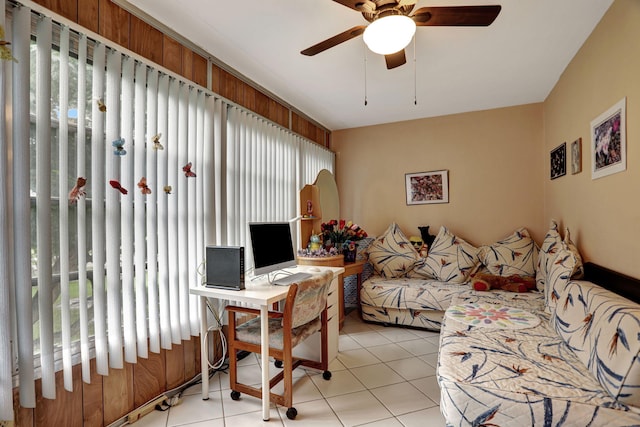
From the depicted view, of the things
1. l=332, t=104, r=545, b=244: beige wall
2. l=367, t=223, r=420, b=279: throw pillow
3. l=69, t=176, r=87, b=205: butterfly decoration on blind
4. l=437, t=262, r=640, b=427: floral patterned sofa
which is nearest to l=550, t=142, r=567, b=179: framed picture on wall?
l=332, t=104, r=545, b=244: beige wall

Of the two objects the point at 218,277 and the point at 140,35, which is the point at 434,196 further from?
the point at 140,35

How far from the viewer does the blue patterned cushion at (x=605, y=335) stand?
1294 mm

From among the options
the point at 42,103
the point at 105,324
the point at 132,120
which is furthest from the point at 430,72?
the point at 105,324

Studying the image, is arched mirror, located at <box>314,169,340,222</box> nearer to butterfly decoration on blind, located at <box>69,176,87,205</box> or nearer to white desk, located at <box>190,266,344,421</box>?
white desk, located at <box>190,266,344,421</box>

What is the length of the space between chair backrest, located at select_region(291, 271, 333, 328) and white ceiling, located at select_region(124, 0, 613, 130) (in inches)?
67.8

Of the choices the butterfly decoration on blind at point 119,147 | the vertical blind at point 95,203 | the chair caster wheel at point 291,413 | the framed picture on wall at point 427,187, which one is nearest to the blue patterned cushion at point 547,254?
the framed picture on wall at point 427,187

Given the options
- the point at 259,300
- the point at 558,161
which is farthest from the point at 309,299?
the point at 558,161

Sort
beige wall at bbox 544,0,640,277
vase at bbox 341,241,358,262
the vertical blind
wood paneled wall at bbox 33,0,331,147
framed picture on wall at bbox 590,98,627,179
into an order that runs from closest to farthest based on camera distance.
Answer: the vertical blind < wood paneled wall at bbox 33,0,331,147 < beige wall at bbox 544,0,640,277 < framed picture on wall at bbox 590,98,627,179 < vase at bbox 341,241,358,262

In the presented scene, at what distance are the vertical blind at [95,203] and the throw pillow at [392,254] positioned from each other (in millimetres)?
2133

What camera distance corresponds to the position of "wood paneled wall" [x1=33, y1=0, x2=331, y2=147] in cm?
167

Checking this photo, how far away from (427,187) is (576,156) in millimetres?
1749

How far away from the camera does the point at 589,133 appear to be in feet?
7.80

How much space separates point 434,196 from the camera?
420cm

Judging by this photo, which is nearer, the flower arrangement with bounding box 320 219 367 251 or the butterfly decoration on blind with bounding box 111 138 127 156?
the butterfly decoration on blind with bounding box 111 138 127 156
